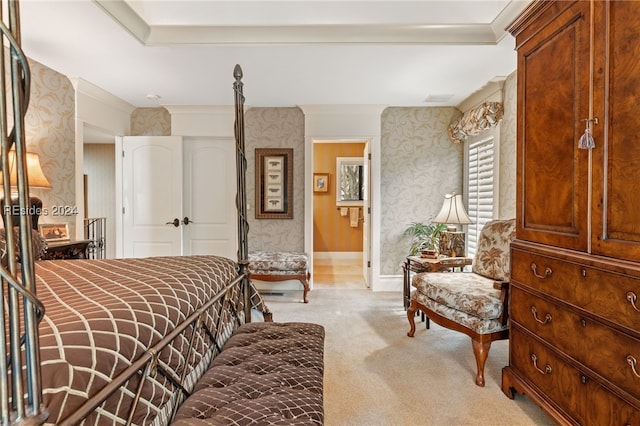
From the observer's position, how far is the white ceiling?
2.61 metres

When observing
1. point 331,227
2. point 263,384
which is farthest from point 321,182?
point 263,384

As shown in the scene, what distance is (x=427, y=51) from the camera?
2.93 metres

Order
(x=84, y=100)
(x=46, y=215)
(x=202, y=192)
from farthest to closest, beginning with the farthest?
(x=202, y=192), (x=84, y=100), (x=46, y=215)

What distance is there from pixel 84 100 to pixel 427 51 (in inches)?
143

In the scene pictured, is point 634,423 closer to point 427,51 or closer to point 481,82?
point 427,51

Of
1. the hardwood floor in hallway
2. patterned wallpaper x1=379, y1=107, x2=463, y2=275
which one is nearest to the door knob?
the hardwood floor in hallway

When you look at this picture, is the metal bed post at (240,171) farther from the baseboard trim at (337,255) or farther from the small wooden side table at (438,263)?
the baseboard trim at (337,255)

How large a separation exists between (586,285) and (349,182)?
5634 millimetres

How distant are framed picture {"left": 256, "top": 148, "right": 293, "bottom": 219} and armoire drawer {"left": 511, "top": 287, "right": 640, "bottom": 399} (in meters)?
3.17

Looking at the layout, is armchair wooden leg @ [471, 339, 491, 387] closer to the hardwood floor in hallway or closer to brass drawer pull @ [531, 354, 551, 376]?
brass drawer pull @ [531, 354, 551, 376]

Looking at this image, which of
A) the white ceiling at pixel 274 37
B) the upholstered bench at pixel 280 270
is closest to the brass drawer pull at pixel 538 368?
the white ceiling at pixel 274 37

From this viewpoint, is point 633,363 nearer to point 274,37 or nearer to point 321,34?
point 321,34

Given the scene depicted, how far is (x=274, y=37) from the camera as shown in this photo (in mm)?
2820

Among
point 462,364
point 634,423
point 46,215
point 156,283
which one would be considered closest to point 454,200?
point 462,364
